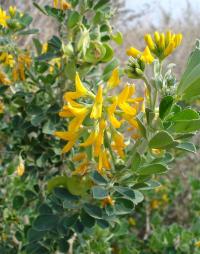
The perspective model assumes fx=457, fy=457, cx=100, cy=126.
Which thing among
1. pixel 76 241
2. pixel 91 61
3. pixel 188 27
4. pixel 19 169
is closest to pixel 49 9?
pixel 91 61

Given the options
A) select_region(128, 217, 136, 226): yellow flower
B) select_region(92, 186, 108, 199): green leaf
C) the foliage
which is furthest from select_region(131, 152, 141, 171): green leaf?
select_region(128, 217, 136, 226): yellow flower

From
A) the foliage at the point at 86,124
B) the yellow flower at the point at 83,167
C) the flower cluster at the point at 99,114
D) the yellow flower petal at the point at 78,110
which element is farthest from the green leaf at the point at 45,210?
the yellow flower petal at the point at 78,110

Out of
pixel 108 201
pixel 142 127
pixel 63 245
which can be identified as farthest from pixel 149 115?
pixel 63 245

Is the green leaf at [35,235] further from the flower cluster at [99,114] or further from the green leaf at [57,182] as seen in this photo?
the flower cluster at [99,114]

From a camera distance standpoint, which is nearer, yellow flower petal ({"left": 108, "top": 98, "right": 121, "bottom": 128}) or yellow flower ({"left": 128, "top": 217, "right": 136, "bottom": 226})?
yellow flower petal ({"left": 108, "top": 98, "right": 121, "bottom": 128})

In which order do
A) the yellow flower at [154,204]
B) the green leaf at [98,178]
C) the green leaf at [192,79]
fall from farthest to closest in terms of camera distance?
the yellow flower at [154,204] < the green leaf at [98,178] < the green leaf at [192,79]

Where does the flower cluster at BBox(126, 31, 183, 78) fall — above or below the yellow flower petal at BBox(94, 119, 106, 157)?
above

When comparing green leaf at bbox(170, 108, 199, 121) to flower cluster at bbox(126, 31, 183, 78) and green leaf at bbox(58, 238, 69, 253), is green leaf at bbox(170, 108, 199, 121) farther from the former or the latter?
green leaf at bbox(58, 238, 69, 253)

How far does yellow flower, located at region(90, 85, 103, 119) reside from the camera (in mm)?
915

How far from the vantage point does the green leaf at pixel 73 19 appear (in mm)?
1344

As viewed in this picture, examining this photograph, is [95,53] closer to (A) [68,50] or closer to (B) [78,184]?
(A) [68,50]

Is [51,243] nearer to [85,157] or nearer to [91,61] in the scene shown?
[85,157]

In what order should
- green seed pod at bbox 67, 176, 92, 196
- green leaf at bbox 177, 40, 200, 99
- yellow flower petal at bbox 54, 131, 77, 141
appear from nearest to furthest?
green leaf at bbox 177, 40, 200, 99, yellow flower petal at bbox 54, 131, 77, 141, green seed pod at bbox 67, 176, 92, 196

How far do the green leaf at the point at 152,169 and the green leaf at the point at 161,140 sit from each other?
55 mm
